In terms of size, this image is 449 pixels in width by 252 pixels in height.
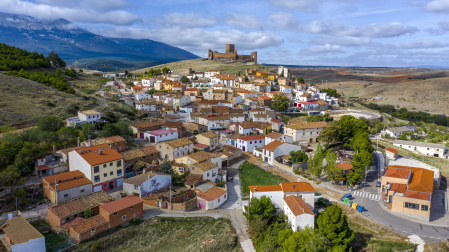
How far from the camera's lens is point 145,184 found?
27656 mm

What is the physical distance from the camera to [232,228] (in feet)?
77.3

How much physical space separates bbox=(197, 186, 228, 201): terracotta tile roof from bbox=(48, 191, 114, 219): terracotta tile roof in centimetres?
773

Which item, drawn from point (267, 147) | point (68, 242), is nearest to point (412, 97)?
point (267, 147)

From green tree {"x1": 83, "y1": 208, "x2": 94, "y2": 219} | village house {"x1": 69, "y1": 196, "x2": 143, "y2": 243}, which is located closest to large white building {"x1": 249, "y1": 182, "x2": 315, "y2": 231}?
village house {"x1": 69, "y1": 196, "x2": 143, "y2": 243}

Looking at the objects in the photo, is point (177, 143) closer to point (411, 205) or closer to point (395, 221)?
point (395, 221)

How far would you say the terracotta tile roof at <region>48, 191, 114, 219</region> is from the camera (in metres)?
22.4

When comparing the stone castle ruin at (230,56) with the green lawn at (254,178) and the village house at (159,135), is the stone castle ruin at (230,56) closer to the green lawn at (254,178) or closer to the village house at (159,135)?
the village house at (159,135)

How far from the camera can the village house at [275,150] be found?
123 feet

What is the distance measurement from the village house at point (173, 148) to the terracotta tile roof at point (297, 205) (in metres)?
16.4

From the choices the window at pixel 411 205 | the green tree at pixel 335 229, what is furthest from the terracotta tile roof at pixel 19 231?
the window at pixel 411 205

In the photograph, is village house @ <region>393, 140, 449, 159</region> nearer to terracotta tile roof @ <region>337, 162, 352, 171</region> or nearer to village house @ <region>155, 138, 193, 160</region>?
terracotta tile roof @ <region>337, 162, 352, 171</region>

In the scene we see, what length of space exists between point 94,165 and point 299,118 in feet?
143

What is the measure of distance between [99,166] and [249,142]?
69.4 ft

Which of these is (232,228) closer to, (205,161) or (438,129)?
(205,161)
